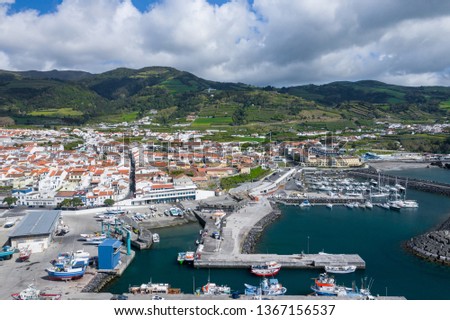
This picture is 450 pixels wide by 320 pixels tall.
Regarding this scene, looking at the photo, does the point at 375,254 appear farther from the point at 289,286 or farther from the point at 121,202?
the point at 121,202

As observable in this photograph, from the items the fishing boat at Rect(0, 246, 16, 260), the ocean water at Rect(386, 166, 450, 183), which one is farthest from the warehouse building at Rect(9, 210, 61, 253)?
the ocean water at Rect(386, 166, 450, 183)

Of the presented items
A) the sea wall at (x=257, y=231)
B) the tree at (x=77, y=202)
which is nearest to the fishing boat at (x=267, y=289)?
the sea wall at (x=257, y=231)

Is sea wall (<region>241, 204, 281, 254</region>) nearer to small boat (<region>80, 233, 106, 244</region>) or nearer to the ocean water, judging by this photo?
small boat (<region>80, 233, 106, 244</region>)

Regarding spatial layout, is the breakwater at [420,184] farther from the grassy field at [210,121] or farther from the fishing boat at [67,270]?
the grassy field at [210,121]

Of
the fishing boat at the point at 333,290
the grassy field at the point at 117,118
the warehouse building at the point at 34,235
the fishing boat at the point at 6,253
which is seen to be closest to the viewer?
the fishing boat at the point at 333,290
